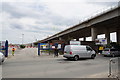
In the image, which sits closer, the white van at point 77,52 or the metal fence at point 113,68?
the metal fence at point 113,68

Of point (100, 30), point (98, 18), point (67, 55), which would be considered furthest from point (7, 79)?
point (100, 30)

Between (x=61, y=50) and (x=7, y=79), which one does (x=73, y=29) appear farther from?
(x=7, y=79)

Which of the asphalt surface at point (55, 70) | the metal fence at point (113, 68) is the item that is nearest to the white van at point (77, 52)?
the asphalt surface at point (55, 70)

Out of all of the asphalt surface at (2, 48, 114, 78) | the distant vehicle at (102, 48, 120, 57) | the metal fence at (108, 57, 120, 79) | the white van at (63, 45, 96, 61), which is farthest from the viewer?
the distant vehicle at (102, 48, 120, 57)

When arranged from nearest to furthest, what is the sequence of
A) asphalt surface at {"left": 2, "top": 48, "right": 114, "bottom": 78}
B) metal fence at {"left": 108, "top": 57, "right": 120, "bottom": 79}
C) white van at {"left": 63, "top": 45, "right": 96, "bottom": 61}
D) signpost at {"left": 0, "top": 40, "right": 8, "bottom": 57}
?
metal fence at {"left": 108, "top": 57, "right": 120, "bottom": 79} < asphalt surface at {"left": 2, "top": 48, "right": 114, "bottom": 78} < white van at {"left": 63, "top": 45, "right": 96, "bottom": 61} < signpost at {"left": 0, "top": 40, "right": 8, "bottom": 57}

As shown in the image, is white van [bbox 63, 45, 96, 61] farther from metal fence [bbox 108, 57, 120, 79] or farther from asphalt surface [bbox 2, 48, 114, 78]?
metal fence [bbox 108, 57, 120, 79]

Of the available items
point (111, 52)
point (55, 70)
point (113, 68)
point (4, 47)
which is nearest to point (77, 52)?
point (55, 70)

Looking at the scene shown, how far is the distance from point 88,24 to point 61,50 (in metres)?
14.5

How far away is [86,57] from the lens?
16.2 metres

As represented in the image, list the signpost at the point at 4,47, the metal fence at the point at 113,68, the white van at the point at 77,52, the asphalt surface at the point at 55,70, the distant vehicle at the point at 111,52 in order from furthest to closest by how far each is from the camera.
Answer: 1. the distant vehicle at the point at 111,52
2. the signpost at the point at 4,47
3. the white van at the point at 77,52
4. the asphalt surface at the point at 55,70
5. the metal fence at the point at 113,68

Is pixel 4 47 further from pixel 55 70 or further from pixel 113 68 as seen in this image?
pixel 113 68

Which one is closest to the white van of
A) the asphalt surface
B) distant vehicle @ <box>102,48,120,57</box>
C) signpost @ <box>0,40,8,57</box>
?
the asphalt surface

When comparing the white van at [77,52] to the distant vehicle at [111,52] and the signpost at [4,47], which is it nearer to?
the distant vehicle at [111,52]

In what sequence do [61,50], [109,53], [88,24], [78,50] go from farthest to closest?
[88,24]
[61,50]
[109,53]
[78,50]
